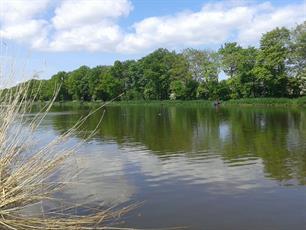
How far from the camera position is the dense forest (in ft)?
250

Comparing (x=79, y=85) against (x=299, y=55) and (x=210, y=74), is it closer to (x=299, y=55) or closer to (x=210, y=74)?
(x=210, y=74)

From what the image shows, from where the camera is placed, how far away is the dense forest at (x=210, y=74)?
76250 mm

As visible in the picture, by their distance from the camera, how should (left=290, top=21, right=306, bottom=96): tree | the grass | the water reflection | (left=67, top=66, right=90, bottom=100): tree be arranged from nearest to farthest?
the grass, the water reflection, (left=290, top=21, right=306, bottom=96): tree, (left=67, top=66, right=90, bottom=100): tree

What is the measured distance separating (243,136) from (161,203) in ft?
56.3

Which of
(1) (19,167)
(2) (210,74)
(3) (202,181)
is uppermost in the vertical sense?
(2) (210,74)

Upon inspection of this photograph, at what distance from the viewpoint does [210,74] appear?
91.1 meters

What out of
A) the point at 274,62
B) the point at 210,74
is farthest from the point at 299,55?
the point at 210,74

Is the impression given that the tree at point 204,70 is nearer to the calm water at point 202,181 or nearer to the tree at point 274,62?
the tree at point 274,62

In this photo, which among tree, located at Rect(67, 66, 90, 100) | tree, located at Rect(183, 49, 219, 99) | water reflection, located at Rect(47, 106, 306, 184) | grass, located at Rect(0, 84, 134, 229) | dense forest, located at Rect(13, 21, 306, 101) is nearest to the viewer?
grass, located at Rect(0, 84, 134, 229)

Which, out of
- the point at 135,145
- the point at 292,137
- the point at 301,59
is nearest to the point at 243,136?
the point at 292,137

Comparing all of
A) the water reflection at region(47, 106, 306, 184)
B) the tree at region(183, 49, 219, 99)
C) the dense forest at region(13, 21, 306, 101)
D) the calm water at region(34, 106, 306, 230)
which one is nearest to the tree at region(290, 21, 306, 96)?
the dense forest at region(13, 21, 306, 101)

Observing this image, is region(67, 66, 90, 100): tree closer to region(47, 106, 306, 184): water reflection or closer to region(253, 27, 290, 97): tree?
region(253, 27, 290, 97): tree

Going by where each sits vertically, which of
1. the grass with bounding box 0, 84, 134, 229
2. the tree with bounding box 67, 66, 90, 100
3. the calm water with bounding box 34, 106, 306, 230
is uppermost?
the tree with bounding box 67, 66, 90, 100

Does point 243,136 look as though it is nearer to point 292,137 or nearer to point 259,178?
point 292,137
